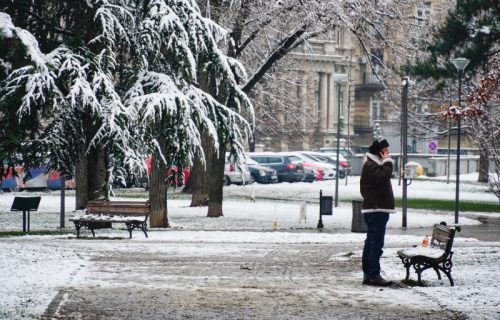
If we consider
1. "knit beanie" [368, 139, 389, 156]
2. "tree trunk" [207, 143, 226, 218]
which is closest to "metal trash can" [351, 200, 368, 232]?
"tree trunk" [207, 143, 226, 218]

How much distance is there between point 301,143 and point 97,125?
64755 mm

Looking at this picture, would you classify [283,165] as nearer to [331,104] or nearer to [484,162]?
[484,162]

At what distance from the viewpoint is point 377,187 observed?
49.7 feet

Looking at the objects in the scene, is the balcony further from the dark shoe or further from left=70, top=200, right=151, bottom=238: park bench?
the dark shoe

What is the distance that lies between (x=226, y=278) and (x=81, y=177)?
596 inches

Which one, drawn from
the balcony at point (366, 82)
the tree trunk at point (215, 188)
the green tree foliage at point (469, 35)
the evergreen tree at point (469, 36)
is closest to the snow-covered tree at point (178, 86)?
the tree trunk at point (215, 188)

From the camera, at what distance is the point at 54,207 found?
118 feet

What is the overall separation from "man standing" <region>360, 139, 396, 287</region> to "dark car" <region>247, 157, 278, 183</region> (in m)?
44.3

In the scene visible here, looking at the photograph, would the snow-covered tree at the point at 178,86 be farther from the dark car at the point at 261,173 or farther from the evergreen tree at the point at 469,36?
the dark car at the point at 261,173

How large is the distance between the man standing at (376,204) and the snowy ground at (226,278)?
0.42 m

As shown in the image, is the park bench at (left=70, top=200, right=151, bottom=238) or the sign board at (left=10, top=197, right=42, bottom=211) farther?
the sign board at (left=10, top=197, right=42, bottom=211)

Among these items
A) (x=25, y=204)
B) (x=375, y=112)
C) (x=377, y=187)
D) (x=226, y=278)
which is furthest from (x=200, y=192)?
(x=375, y=112)

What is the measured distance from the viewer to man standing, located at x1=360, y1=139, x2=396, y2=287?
15.1 metres

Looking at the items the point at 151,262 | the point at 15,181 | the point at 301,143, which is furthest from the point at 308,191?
the point at 301,143
